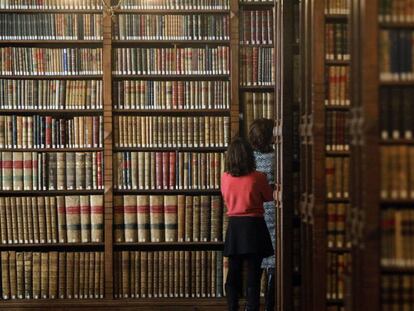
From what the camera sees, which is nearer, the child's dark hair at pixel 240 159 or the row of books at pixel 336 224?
the row of books at pixel 336 224

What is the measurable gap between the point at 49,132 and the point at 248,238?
6.64 feet

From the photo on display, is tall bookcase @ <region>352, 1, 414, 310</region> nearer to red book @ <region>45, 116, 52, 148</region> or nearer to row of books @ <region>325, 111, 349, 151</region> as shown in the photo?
row of books @ <region>325, 111, 349, 151</region>

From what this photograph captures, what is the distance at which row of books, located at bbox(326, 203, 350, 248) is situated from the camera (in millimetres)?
5199

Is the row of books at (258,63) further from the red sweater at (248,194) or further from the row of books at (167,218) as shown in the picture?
the red sweater at (248,194)

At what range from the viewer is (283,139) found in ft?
18.3

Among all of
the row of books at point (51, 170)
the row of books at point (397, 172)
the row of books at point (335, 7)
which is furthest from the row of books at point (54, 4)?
the row of books at point (397, 172)

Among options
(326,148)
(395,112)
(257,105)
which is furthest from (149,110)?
(395,112)

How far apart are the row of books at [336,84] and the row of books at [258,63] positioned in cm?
176

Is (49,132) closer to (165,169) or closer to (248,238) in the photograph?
(165,169)

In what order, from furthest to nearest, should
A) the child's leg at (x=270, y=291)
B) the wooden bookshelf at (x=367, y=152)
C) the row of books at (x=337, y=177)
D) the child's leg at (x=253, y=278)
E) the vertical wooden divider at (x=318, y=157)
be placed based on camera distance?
the child's leg at (x=270, y=291), the child's leg at (x=253, y=278), the row of books at (x=337, y=177), the vertical wooden divider at (x=318, y=157), the wooden bookshelf at (x=367, y=152)

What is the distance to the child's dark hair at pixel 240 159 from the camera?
582cm

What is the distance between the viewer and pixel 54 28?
6.88 m

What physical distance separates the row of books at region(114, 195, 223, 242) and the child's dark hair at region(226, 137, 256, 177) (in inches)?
42.8

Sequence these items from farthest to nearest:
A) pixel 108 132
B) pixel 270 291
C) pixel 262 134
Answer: pixel 108 132, pixel 270 291, pixel 262 134
